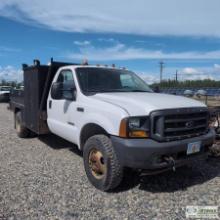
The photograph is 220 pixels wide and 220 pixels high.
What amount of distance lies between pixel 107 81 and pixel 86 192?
2242mm

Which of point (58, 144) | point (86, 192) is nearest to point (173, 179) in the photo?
point (86, 192)

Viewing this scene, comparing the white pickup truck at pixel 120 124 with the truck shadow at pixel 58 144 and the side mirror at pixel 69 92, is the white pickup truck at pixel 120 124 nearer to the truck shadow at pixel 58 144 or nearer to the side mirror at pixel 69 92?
the side mirror at pixel 69 92

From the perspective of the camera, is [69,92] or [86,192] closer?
[86,192]

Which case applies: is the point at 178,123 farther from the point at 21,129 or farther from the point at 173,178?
the point at 21,129

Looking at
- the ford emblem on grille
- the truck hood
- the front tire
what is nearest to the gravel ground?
the front tire

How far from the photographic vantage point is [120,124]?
4.33 m

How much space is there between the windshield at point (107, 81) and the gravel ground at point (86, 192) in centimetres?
157

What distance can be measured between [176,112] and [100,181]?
1539 mm

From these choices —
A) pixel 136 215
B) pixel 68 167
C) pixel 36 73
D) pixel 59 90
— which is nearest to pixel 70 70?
pixel 59 90

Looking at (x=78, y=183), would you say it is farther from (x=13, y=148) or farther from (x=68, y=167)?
(x=13, y=148)

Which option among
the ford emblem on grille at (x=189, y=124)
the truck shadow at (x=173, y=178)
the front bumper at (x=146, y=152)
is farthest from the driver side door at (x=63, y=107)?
the ford emblem on grille at (x=189, y=124)

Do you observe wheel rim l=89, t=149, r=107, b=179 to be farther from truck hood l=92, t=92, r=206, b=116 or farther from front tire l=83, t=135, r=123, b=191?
truck hood l=92, t=92, r=206, b=116

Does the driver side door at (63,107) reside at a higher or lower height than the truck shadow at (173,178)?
higher

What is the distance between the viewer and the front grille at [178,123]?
4.29 meters
